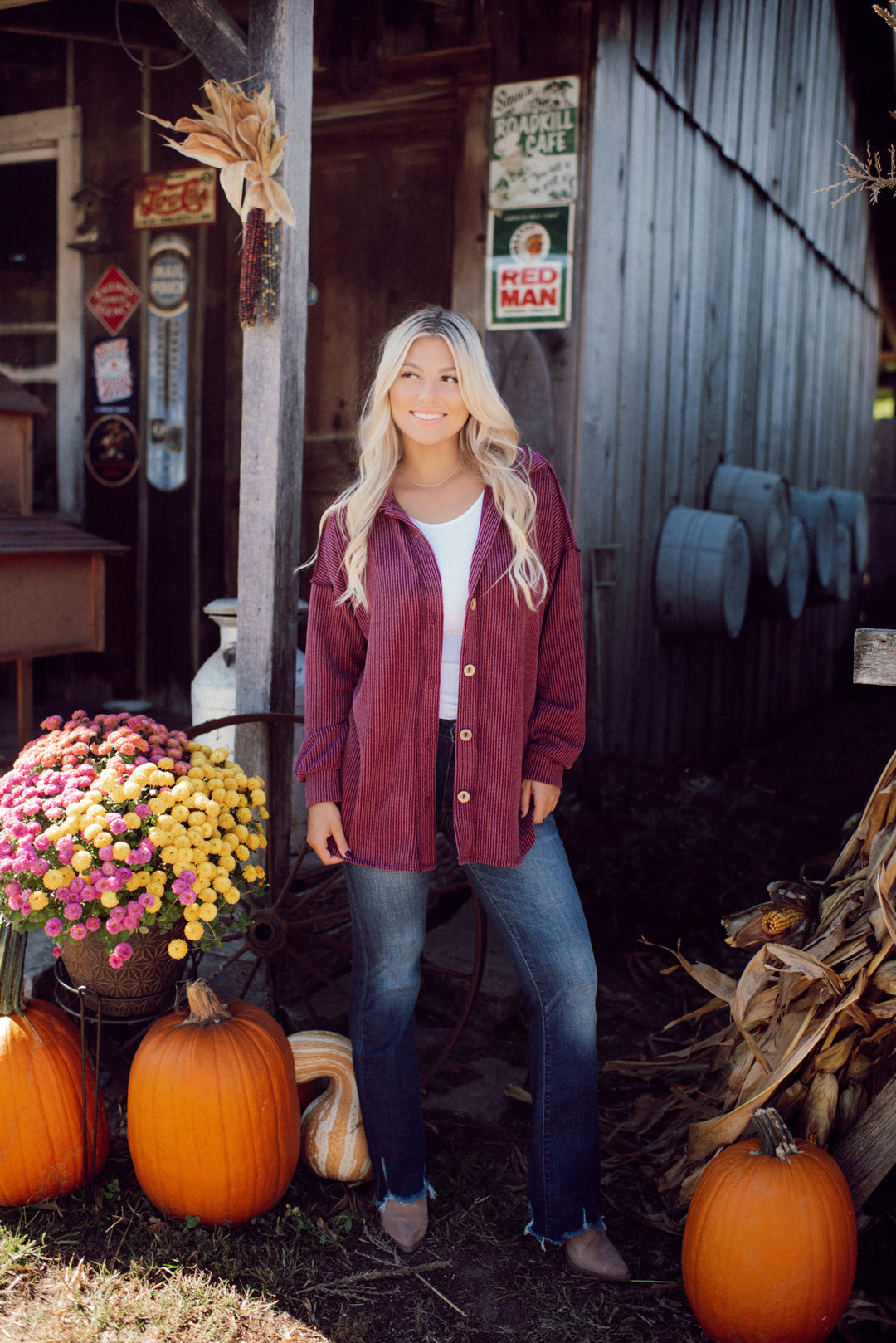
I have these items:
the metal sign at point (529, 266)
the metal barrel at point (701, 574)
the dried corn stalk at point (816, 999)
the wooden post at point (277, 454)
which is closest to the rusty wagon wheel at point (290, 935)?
the wooden post at point (277, 454)

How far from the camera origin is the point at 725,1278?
2.16m

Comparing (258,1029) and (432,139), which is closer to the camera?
(258,1029)

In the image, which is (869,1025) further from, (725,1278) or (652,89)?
(652,89)

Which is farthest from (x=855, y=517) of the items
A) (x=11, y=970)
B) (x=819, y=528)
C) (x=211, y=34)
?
(x=11, y=970)

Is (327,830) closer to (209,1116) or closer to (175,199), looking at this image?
(209,1116)

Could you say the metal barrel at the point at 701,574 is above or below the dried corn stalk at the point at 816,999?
above

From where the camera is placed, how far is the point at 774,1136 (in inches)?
87.1

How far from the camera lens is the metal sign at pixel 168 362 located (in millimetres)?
5098

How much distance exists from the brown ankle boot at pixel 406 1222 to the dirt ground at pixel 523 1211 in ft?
0.10

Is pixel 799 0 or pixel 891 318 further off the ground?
pixel 799 0

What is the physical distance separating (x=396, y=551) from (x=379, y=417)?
0.97ft

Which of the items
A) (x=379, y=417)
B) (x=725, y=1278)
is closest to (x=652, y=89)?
(x=379, y=417)

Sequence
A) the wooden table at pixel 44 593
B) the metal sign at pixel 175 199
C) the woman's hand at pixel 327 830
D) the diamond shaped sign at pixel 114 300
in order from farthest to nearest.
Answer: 1. the diamond shaped sign at pixel 114 300
2. the metal sign at pixel 175 199
3. the wooden table at pixel 44 593
4. the woman's hand at pixel 327 830

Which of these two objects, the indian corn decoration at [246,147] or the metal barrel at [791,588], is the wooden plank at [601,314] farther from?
the indian corn decoration at [246,147]
